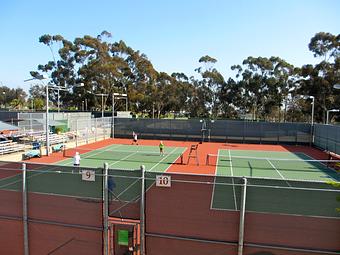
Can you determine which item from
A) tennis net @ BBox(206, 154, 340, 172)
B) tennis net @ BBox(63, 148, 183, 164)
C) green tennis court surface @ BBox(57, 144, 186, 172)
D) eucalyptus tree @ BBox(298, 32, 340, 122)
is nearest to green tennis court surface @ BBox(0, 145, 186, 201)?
green tennis court surface @ BBox(57, 144, 186, 172)

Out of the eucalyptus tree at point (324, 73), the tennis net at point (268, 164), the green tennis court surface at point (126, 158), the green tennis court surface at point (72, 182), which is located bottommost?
the green tennis court surface at point (126, 158)

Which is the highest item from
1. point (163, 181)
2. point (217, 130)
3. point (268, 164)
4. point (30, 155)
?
point (163, 181)

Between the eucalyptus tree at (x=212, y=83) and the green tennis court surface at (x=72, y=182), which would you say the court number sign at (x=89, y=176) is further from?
the eucalyptus tree at (x=212, y=83)

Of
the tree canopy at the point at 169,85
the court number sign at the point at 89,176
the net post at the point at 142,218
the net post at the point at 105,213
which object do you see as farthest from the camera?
the tree canopy at the point at 169,85

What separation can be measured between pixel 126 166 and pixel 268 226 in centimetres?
1862

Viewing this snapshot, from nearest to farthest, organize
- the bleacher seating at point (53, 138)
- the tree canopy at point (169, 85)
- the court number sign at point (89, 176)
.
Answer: the court number sign at point (89, 176) < the bleacher seating at point (53, 138) < the tree canopy at point (169, 85)

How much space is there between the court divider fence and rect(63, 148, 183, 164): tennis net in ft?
60.4

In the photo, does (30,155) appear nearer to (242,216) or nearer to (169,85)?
(242,216)

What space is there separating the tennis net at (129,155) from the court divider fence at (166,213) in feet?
60.4

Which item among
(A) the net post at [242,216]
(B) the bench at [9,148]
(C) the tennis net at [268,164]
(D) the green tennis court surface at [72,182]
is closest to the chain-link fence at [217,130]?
(C) the tennis net at [268,164]

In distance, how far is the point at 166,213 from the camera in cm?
612

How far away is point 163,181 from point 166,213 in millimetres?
641

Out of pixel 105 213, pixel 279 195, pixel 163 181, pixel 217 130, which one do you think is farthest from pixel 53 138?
pixel 279 195

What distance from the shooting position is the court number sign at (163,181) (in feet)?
20.1
